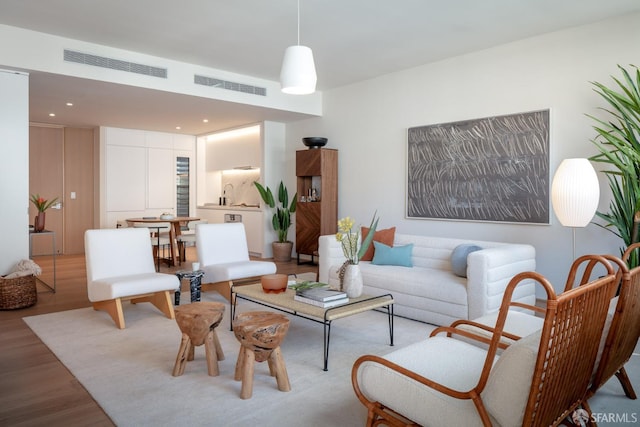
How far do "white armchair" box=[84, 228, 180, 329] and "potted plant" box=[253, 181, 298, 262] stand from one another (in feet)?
11.0

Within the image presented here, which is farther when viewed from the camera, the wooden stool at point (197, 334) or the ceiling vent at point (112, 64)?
the ceiling vent at point (112, 64)

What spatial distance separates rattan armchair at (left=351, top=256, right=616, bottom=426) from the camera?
4.46 feet

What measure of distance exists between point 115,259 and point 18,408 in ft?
5.97

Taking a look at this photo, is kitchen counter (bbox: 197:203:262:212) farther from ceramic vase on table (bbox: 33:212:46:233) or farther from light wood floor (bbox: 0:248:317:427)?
light wood floor (bbox: 0:248:317:427)

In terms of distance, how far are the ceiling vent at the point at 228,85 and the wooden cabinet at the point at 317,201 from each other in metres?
1.17

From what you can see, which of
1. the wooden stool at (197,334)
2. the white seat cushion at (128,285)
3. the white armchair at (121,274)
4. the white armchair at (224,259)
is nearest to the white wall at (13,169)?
the white armchair at (121,274)

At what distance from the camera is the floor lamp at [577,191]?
3.38 m

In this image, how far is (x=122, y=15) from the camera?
417 centimetres

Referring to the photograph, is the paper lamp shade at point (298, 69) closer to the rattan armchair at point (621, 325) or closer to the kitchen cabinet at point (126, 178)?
the rattan armchair at point (621, 325)

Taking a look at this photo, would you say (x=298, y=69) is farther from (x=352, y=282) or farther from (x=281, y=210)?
(x=281, y=210)

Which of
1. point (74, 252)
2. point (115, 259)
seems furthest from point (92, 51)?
point (74, 252)

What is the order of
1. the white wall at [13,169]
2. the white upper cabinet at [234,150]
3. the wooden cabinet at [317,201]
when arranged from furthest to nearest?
the white upper cabinet at [234,150] → the wooden cabinet at [317,201] → the white wall at [13,169]

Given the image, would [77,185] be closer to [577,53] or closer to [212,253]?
[212,253]

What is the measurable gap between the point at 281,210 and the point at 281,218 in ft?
0.68
